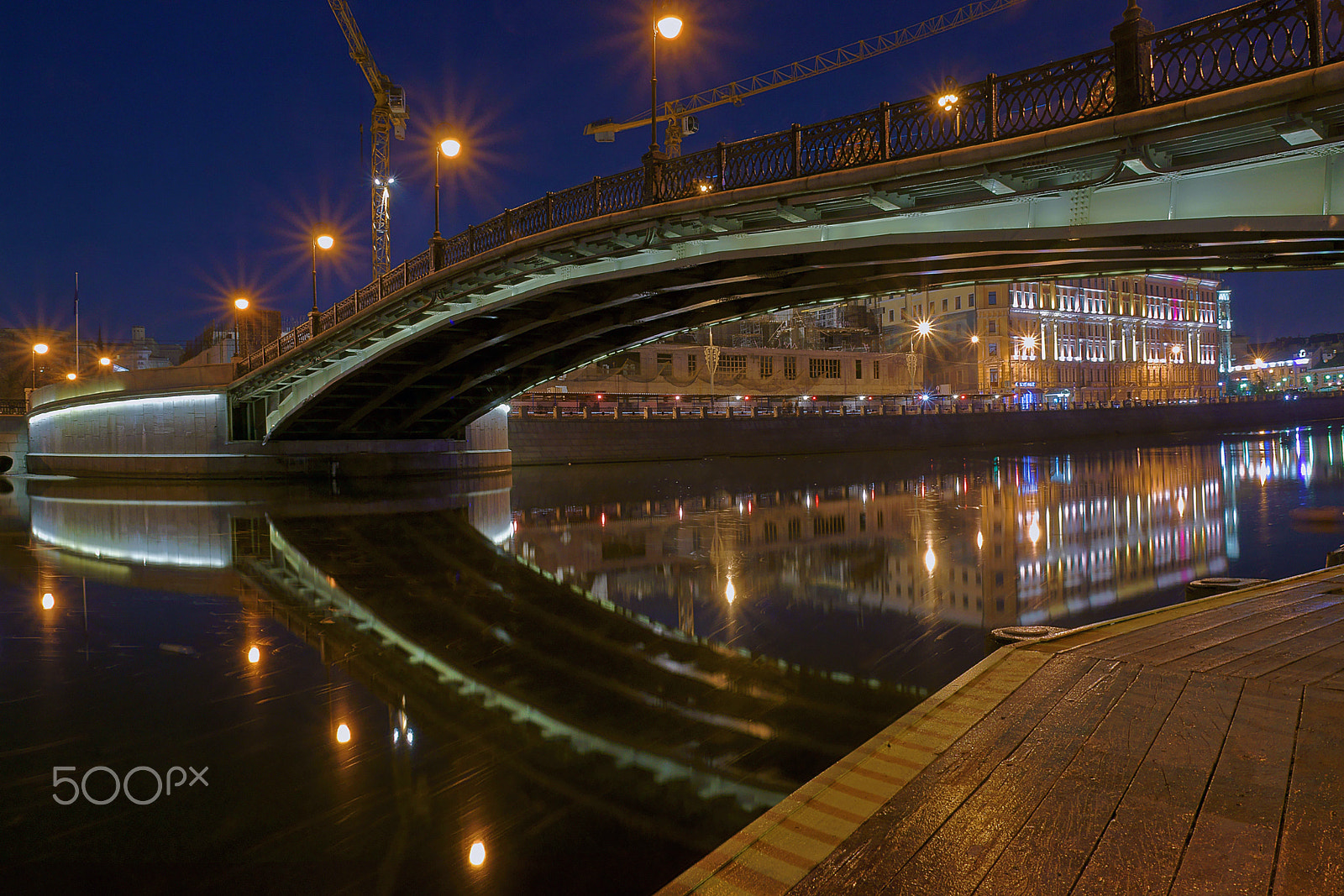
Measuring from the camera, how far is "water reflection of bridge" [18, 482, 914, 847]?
175 inches

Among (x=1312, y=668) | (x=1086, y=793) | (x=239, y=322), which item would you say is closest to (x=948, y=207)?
(x=1312, y=668)

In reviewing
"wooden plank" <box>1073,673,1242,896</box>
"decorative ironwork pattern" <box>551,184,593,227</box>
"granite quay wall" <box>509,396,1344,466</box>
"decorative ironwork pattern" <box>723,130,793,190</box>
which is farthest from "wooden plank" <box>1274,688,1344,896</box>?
"granite quay wall" <box>509,396,1344,466</box>

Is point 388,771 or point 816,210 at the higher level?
point 816,210

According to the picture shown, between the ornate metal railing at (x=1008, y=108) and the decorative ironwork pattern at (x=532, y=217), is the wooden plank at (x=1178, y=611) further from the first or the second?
the decorative ironwork pattern at (x=532, y=217)

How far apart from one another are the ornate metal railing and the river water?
229 inches

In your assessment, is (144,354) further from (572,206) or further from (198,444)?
(572,206)

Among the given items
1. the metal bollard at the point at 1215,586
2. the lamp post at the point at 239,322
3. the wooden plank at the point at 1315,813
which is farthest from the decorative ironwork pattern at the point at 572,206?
the lamp post at the point at 239,322

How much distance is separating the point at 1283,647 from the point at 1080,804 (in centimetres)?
270

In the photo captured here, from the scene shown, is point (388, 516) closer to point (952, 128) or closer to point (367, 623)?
point (367, 623)

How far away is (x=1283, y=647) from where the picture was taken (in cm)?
453

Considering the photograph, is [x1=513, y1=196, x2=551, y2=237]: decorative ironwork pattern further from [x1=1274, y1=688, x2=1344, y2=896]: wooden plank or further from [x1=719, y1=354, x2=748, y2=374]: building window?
[x1=719, y1=354, x2=748, y2=374]: building window

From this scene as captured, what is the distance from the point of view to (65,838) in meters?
3.86

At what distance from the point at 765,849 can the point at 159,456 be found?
124 ft

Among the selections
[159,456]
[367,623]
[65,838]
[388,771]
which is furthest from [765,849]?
[159,456]
